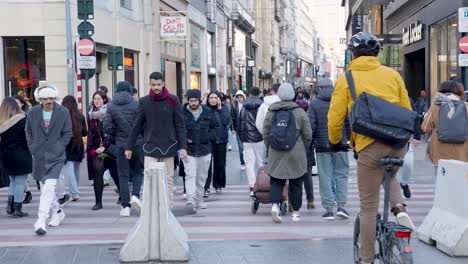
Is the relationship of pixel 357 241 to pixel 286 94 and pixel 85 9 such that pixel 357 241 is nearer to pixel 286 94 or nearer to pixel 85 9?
pixel 286 94

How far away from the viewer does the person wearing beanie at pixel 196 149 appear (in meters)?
11.2

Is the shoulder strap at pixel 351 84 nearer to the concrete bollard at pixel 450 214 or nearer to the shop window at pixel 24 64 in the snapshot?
the concrete bollard at pixel 450 214

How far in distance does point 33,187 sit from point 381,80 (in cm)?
1020

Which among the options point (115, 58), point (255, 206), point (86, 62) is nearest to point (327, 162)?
point (255, 206)

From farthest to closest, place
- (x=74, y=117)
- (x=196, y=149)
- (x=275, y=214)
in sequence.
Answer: (x=74, y=117)
(x=196, y=149)
(x=275, y=214)

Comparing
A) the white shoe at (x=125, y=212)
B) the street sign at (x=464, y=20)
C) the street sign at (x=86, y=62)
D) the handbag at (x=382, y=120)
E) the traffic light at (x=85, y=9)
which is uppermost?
the traffic light at (x=85, y=9)

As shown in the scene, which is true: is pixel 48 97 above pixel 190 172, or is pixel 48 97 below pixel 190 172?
above

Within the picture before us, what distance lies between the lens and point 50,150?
973 cm

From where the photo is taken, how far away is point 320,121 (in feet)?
34.0

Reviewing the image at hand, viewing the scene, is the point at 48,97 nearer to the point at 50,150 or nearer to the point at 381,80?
the point at 50,150

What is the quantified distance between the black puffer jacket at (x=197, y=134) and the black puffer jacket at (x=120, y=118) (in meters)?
0.83

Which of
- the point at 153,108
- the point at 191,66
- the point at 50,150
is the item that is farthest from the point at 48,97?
the point at 191,66

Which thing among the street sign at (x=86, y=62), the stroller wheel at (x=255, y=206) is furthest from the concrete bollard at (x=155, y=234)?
the street sign at (x=86, y=62)

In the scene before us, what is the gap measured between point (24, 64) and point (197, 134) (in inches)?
469
